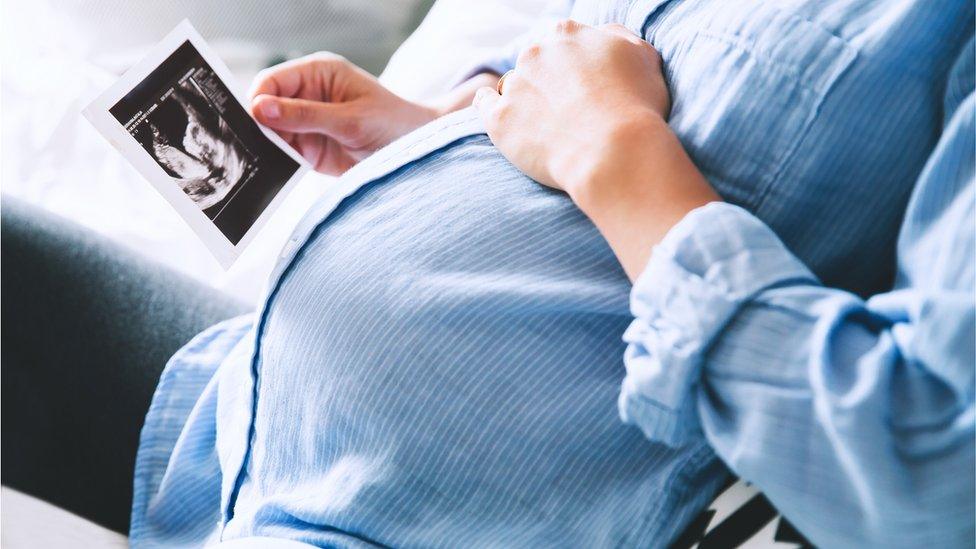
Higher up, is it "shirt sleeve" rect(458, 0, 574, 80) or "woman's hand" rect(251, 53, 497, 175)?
"woman's hand" rect(251, 53, 497, 175)

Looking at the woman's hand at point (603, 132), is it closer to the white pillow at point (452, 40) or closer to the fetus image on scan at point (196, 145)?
the fetus image on scan at point (196, 145)

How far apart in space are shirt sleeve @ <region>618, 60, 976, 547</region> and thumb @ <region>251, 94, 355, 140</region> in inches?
17.1

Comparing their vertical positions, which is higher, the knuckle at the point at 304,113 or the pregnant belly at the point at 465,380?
the knuckle at the point at 304,113

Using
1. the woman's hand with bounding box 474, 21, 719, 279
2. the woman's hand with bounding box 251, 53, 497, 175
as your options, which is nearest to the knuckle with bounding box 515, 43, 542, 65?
the woman's hand with bounding box 474, 21, 719, 279

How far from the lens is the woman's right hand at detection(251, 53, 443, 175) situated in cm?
79

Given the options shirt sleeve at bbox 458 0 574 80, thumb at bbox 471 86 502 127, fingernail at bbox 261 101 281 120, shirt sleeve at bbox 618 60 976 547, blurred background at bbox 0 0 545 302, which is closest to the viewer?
shirt sleeve at bbox 618 60 976 547

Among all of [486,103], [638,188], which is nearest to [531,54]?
[486,103]

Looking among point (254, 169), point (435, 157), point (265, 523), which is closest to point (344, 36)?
point (254, 169)

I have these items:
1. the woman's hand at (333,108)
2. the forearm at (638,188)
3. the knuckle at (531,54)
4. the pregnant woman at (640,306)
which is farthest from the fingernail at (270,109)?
the forearm at (638,188)

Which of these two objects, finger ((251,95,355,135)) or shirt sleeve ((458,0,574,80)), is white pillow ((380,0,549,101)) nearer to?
shirt sleeve ((458,0,574,80))

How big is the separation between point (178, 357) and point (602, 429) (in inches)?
17.4

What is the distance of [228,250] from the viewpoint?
72 centimetres

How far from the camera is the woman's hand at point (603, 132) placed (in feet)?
1.65

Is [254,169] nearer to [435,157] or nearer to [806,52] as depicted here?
[435,157]
